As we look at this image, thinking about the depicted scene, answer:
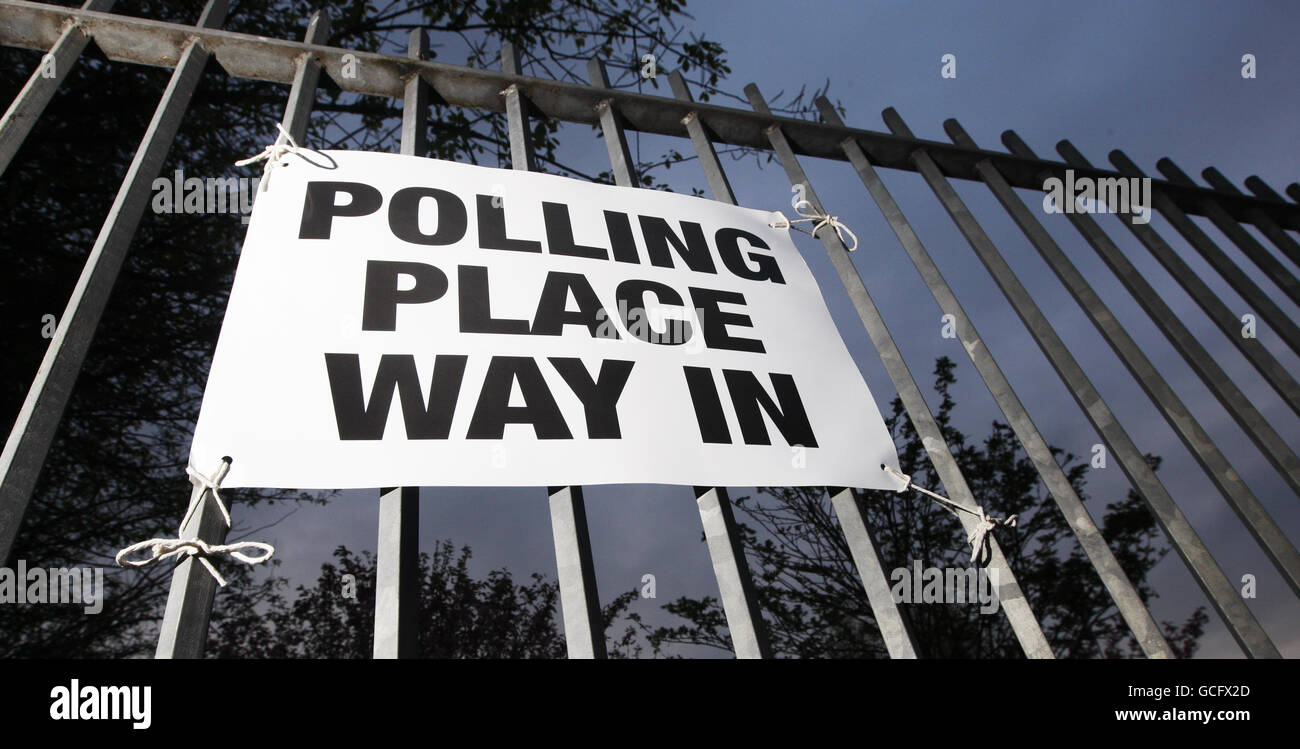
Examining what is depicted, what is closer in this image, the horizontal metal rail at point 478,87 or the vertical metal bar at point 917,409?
the vertical metal bar at point 917,409

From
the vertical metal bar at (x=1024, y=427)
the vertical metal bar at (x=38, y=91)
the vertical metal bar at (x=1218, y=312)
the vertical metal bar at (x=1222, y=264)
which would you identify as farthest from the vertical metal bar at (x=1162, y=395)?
the vertical metal bar at (x=38, y=91)

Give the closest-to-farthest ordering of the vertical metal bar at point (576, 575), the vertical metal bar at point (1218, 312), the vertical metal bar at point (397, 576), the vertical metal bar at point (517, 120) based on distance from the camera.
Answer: the vertical metal bar at point (397, 576) → the vertical metal bar at point (576, 575) → the vertical metal bar at point (517, 120) → the vertical metal bar at point (1218, 312)

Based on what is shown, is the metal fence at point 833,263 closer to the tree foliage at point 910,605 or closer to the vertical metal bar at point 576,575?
the vertical metal bar at point 576,575

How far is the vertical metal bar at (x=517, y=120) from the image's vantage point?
2.15 metres

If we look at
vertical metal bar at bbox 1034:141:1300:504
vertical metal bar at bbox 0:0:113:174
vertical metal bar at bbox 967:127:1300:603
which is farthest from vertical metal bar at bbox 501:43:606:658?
vertical metal bar at bbox 1034:141:1300:504

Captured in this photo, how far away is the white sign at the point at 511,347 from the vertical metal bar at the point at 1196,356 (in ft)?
4.76

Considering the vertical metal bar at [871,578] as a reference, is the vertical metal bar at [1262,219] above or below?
above

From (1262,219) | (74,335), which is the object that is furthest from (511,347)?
(1262,219)

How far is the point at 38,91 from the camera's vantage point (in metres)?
1.75

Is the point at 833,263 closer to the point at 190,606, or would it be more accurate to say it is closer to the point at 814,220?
the point at 814,220

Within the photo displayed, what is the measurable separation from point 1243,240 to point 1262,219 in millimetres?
336

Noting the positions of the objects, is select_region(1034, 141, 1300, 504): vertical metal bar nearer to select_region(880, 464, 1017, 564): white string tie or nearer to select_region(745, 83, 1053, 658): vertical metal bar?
select_region(745, 83, 1053, 658): vertical metal bar
